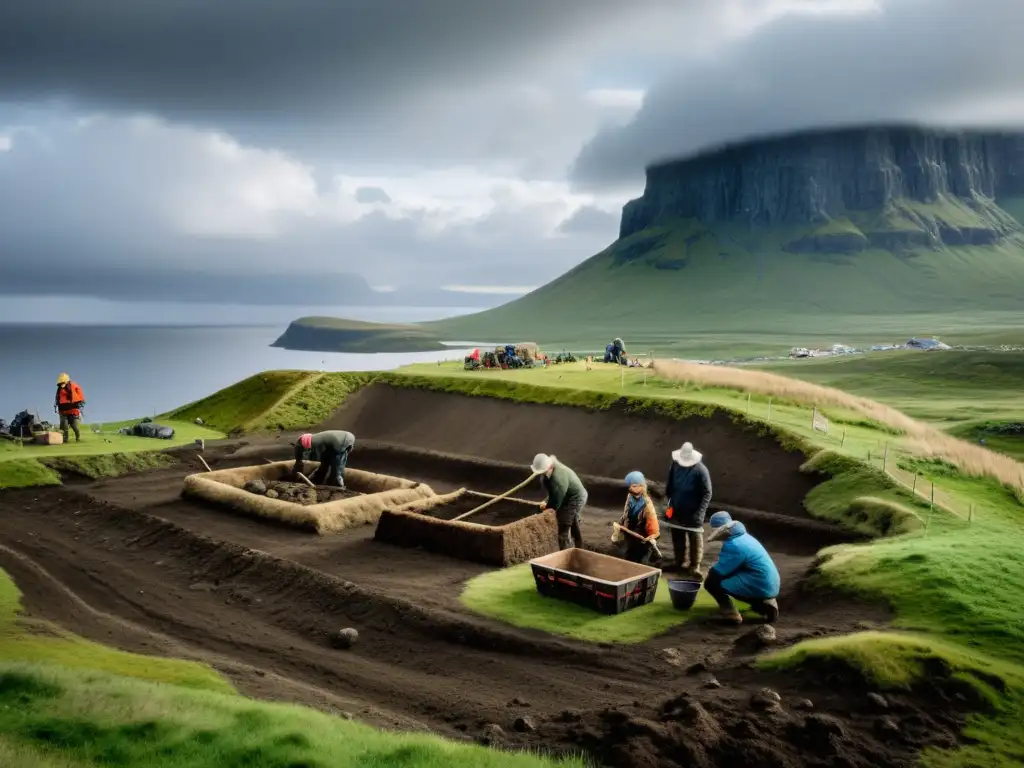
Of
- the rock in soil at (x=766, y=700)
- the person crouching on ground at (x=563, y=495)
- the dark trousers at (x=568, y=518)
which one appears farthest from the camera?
the dark trousers at (x=568, y=518)

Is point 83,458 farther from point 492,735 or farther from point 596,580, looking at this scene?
point 492,735

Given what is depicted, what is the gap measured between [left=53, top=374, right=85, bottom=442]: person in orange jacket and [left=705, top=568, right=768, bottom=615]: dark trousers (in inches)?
979

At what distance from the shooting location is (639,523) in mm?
15844

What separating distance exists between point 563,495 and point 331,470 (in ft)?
29.1

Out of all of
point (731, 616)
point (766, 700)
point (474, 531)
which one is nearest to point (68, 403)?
point (474, 531)

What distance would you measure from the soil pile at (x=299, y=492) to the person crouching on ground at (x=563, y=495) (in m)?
6.82

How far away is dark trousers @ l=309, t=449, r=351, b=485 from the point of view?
22.5m

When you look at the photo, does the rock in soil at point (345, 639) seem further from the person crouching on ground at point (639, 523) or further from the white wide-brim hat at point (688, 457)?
the white wide-brim hat at point (688, 457)

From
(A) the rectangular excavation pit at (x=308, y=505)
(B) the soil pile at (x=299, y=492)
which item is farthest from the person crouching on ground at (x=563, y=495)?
(B) the soil pile at (x=299, y=492)

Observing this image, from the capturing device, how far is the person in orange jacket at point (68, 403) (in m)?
28.8

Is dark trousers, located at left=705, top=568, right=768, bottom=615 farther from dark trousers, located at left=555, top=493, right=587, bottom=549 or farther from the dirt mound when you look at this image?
the dirt mound

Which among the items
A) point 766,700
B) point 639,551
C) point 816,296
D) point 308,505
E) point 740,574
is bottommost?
point 766,700

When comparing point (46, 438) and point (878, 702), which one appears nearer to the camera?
point (878, 702)

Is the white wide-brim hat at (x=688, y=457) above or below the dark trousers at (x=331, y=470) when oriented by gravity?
above
